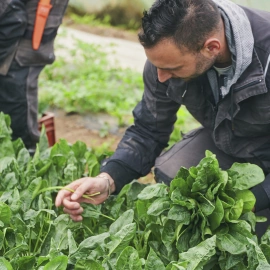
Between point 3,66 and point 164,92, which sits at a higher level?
point 164,92

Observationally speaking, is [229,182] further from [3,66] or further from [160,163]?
[3,66]

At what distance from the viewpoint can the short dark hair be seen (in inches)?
112

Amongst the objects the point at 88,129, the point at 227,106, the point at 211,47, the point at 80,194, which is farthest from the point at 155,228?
the point at 88,129

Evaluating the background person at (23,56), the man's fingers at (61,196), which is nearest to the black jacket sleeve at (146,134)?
the man's fingers at (61,196)

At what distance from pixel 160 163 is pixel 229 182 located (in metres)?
1.07

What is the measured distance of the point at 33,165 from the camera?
3391mm

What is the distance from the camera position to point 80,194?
2936mm

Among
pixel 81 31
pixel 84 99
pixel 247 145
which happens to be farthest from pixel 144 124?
pixel 81 31

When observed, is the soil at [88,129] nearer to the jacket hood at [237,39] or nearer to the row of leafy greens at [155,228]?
the row of leafy greens at [155,228]

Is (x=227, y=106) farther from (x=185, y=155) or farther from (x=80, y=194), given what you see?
(x=80, y=194)

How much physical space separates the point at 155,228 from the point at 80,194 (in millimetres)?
367

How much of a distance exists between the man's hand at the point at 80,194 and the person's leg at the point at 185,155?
632 mm

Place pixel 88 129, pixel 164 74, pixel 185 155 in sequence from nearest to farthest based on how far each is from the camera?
pixel 164 74 < pixel 185 155 < pixel 88 129

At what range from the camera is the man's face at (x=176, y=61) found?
9.57 feet
